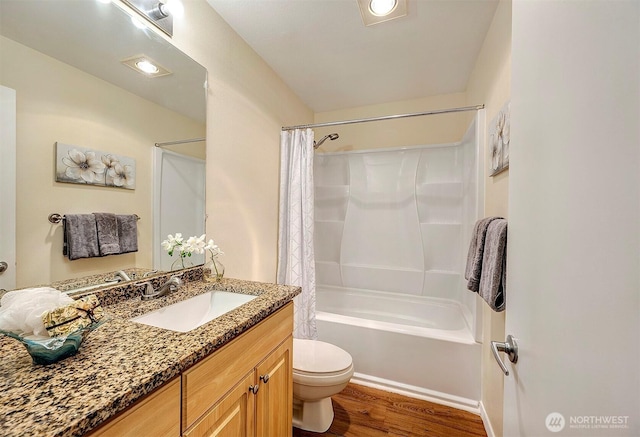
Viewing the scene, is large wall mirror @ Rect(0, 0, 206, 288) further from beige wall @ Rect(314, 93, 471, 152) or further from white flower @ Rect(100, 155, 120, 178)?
beige wall @ Rect(314, 93, 471, 152)

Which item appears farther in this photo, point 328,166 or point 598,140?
point 328,166

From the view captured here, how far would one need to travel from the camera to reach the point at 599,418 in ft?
1.29

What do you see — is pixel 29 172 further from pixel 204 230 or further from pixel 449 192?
pixel 449 192

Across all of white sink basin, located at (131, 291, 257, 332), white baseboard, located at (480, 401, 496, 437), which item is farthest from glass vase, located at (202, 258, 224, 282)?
white baseboard, located at (480, 401, 496, 437)

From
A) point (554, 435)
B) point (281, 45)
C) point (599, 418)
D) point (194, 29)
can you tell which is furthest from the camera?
point (281, 45)

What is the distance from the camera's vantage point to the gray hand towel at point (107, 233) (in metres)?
1.00

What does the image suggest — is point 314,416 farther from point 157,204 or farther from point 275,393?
point 157,204

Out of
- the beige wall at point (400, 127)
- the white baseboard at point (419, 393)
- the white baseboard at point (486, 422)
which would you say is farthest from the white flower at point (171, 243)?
the beige wall at point (400, 127)

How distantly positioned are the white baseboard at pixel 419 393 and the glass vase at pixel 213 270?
137 cm

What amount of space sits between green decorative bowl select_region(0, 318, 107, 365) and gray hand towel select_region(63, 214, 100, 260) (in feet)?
1.45

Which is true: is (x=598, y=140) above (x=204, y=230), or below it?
above

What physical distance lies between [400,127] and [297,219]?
62.7 inches

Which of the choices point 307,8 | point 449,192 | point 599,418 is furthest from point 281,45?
point 599,418

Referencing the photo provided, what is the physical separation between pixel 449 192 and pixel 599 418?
2.45 m
